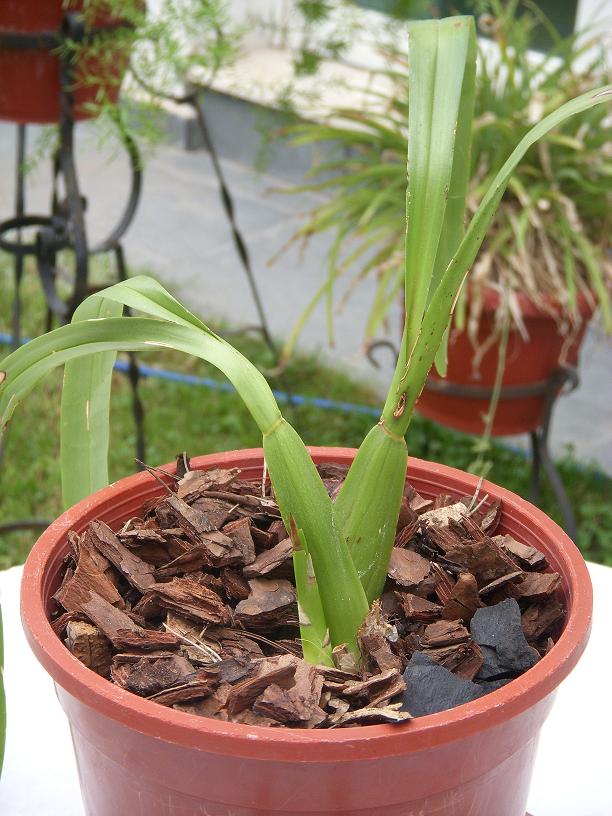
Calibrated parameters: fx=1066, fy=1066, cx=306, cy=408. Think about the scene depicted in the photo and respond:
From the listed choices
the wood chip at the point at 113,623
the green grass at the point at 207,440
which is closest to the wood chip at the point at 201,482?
the wood chip at the point at 113,623

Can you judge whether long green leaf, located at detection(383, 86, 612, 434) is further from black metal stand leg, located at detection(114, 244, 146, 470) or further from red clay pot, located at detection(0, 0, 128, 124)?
black metal stand leg, located at detection(114, 244, 146, 470)

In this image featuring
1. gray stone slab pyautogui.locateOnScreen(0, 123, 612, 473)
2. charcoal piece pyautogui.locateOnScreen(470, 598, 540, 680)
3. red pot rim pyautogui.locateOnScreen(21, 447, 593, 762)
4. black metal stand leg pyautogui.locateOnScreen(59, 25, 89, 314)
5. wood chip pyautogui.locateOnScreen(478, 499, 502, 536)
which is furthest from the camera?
gray stone slab pyautogui.locateOnScreen(0, 123, 612, 473)

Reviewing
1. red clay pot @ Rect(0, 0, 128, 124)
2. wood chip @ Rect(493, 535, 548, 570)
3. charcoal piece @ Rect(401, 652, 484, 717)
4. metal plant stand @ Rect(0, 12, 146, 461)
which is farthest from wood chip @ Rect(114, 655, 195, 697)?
red clay pot @ Rect(0, 0, 128, 124)

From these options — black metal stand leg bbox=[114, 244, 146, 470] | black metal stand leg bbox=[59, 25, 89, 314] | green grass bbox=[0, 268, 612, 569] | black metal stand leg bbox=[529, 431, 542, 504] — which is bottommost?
green grass bbox=[0, 268, 612, 569]

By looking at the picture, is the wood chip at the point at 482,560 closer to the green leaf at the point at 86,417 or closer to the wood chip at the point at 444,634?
the wood chip at the point at 444,634

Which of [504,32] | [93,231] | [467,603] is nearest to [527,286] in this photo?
[504,32]

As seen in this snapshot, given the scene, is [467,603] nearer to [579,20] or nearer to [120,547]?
[120,547]

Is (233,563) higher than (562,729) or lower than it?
higher

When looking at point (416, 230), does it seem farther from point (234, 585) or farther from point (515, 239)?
point (515, 239)
